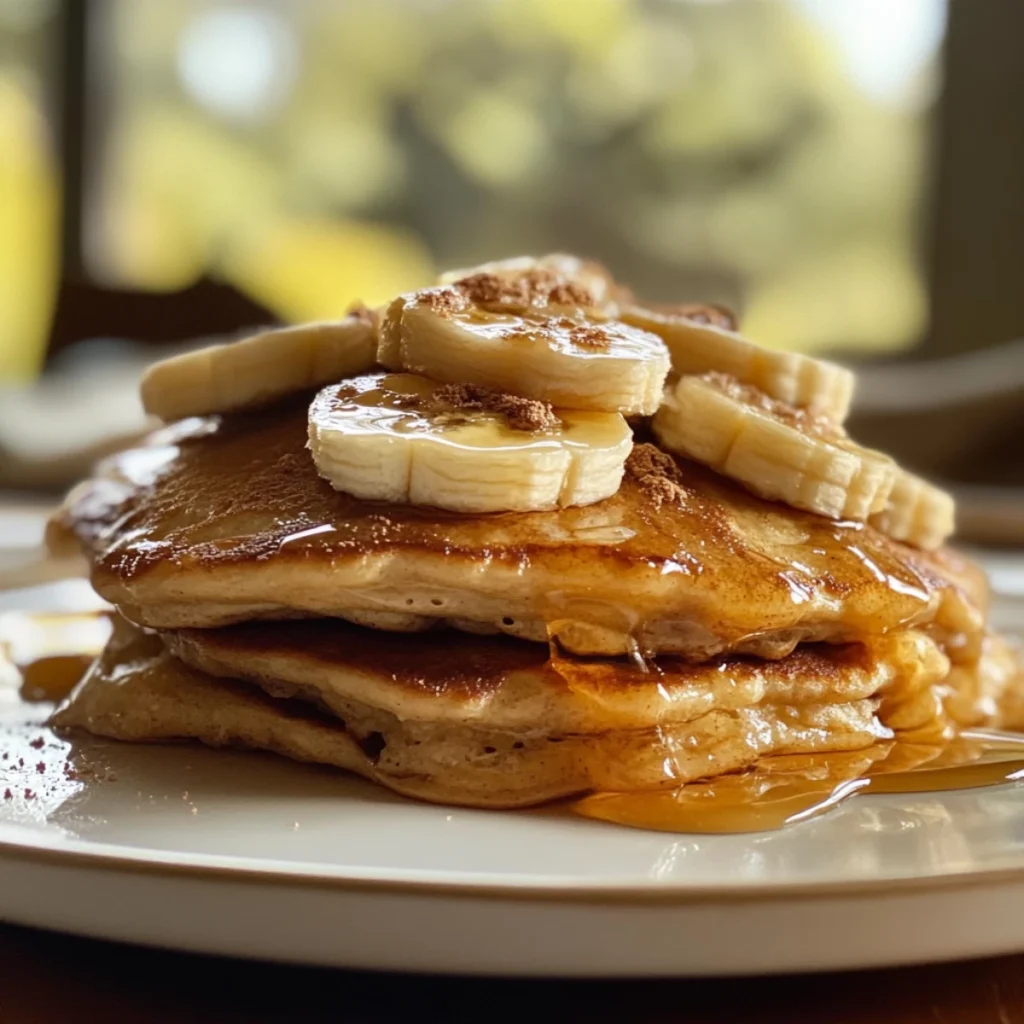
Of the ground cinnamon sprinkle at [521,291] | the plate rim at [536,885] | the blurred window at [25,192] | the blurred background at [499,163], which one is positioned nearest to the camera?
the plate rim at [536,885]

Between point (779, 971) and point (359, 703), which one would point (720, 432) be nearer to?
point (359, 703)

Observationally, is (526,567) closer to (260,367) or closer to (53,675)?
(260,367)

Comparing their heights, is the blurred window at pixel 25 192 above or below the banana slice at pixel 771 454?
below

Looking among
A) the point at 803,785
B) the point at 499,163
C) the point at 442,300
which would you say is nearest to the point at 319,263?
the point at 499,163

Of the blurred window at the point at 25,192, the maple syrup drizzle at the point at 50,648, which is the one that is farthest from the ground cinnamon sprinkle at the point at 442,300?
the blurred window at the point at 25,192

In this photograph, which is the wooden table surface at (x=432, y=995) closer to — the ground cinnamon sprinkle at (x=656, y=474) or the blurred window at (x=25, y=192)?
the ground cinnamon sprinkle at (x=656, y=474)

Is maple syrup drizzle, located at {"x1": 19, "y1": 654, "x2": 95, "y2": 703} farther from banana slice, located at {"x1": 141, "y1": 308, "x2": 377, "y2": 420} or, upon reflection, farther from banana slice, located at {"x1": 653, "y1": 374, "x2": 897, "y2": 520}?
banana slice, located at {"x1": 653, "y1": 374, "x2": 897, "y2": 520}
